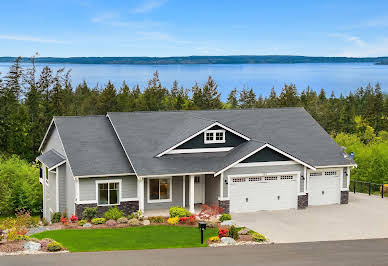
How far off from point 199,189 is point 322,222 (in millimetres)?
7306

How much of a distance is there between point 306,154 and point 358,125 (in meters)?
52.2

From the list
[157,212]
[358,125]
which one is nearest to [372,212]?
[157,212]

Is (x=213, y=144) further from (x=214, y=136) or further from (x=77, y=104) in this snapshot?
(x=77, y=104)

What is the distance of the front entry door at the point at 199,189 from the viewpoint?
3278cm

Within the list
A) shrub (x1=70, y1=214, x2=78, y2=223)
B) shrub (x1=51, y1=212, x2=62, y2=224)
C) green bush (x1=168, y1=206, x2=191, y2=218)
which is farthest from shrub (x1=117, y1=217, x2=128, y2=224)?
shrub (x1=51, y1=212, x2=62, y2=224)

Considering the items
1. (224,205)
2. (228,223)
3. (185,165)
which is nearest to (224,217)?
(228,223)

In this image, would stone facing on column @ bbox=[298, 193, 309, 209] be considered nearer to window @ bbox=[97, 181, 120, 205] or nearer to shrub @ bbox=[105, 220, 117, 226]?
window @ bbox=[97, 181, 120, 205]

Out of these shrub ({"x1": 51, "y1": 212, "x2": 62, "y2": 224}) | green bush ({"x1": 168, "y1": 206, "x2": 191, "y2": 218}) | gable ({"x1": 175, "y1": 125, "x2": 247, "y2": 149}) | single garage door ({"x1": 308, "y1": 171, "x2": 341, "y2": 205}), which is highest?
gable ({"x1": 175, "y1": 125, "x2": 247, "y2": 149})

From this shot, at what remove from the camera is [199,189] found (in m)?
32.8

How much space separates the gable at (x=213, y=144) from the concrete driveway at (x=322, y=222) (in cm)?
426

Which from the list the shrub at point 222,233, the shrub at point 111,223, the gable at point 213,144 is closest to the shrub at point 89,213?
the shrub at point 111,223

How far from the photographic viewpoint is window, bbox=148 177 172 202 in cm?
3128

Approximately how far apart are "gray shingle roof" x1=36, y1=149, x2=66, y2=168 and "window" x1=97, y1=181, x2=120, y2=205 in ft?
11.9

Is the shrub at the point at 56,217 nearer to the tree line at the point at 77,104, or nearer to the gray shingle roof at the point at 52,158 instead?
the gray shingle roof at the point at 52,158
